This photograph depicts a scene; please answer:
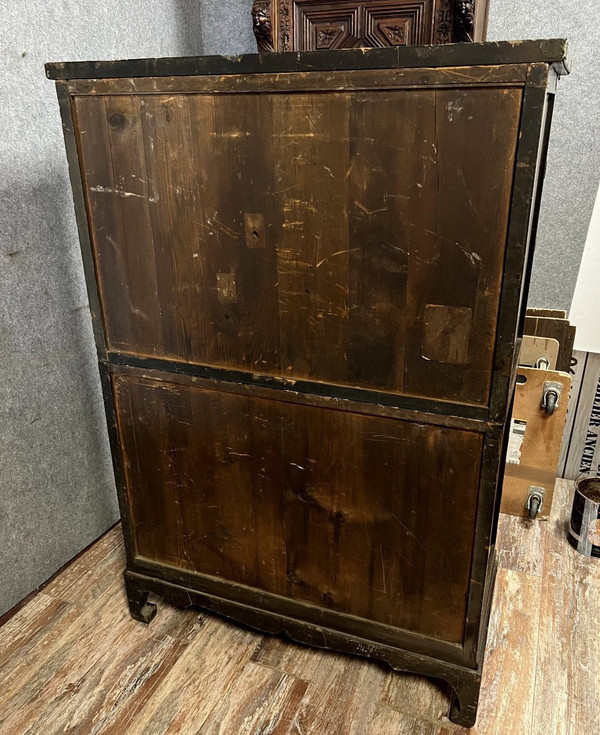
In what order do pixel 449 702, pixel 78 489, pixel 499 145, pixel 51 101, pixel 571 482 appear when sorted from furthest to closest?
pixel 571 482, pixel 78 489, pixel 51 101, pixel 449 702, pixel 499 145

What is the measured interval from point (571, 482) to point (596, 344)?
0.52 m

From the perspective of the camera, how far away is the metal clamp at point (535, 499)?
70.2 inches

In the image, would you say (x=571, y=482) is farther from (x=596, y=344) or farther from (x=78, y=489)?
(x=78, y=489)

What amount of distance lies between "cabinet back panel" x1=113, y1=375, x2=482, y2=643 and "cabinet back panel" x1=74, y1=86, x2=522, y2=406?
0.10 meters

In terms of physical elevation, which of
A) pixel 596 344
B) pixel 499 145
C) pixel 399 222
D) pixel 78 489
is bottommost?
pixel 78 489

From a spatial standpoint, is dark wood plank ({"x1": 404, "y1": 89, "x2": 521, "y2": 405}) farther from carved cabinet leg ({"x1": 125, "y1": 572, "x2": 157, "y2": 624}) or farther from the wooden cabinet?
carved cabinet leg ({"x1": 125, "y1": 572, "x2": 157, "y2": 624})

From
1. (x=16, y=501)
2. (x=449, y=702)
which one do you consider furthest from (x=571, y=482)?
(x=16, y=501)

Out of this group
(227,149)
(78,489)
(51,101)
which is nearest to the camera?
(227,149)

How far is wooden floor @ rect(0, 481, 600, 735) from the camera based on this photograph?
3.91 feet

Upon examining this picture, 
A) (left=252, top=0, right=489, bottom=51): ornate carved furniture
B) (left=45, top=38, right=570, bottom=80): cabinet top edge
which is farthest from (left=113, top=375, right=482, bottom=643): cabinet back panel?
(left=252, top=0, right=489, bottom=51): ornate carved furniture

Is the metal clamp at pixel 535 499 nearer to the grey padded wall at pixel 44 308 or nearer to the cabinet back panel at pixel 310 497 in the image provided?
the cabinet back panel at pixel 310 497

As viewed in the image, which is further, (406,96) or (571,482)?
(571,482)

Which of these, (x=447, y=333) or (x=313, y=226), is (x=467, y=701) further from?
(x=313, y=226)

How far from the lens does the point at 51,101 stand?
137cm
